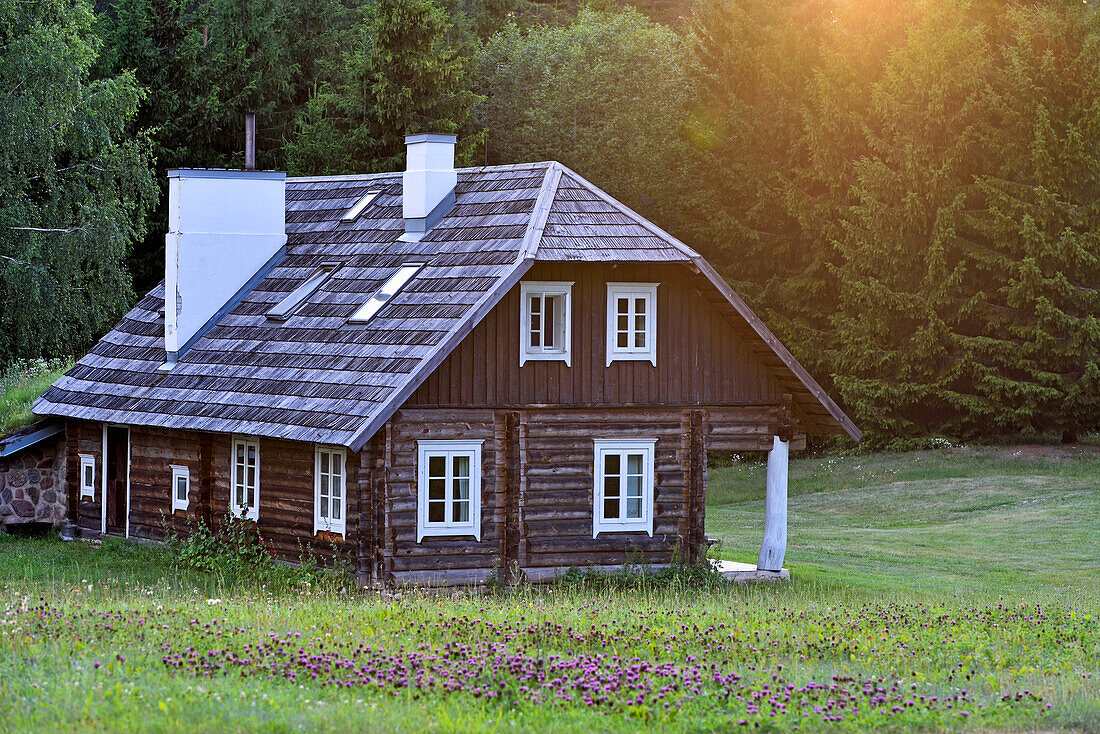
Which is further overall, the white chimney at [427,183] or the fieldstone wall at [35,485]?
the fieldstone wall at [35,485]

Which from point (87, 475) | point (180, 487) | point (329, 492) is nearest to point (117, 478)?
point (87, 475)

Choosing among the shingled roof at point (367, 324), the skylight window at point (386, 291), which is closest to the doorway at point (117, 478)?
the shingled roof at point (367, 324)

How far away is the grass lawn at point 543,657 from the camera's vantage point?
1071 cm

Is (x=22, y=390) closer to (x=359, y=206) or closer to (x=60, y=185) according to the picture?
(x=359, y=206)

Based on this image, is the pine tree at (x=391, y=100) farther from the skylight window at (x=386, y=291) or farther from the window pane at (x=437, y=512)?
the window pane at (x=437, y=512)

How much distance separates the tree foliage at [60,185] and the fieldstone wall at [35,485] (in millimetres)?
13469

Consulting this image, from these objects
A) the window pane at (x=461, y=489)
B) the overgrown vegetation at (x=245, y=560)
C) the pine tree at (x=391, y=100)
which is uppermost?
the pine tree at (x=391, y=100)

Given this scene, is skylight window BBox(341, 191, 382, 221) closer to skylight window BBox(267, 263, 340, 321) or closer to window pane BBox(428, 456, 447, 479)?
skylight window BBox(267, 263, 340, 321)

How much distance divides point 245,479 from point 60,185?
2192 cm

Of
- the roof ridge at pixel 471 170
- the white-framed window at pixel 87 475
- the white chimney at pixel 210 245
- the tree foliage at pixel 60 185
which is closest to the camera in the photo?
the roof ridge at pixel 471 170

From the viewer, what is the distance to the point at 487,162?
5241 centimetres

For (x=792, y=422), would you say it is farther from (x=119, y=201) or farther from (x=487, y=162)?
(x=487, y=162)

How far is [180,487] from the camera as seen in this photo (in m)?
24.1

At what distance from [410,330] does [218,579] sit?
457 centimetres
